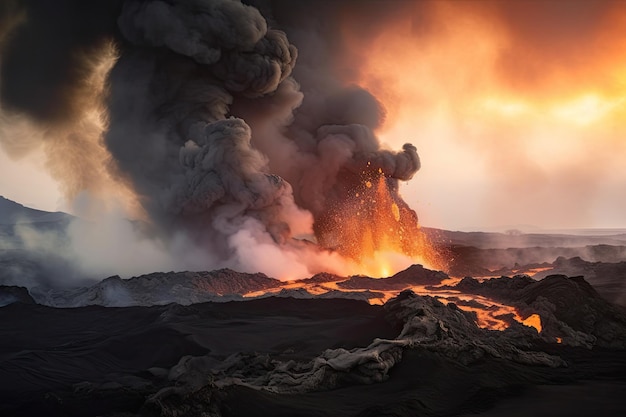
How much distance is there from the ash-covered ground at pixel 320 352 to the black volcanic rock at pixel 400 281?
2766mm

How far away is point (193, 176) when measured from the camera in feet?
131

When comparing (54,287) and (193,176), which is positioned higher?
(193,176)

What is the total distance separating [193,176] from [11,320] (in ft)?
→ 61.9

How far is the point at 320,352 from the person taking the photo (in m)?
17.8

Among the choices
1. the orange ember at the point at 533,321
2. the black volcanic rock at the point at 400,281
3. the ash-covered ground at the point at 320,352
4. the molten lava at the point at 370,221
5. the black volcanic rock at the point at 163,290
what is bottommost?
the ash-covered ground at the point at 320,352

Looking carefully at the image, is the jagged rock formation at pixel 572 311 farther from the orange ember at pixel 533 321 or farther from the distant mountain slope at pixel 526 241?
the distant mountain slope at pixel 526 241

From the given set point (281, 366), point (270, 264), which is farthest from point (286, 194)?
point (281, 366)

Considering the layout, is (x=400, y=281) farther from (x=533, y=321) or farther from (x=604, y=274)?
(x=533, y=321)

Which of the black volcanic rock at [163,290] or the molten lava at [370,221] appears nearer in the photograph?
the black volcanic rock at [163,290]

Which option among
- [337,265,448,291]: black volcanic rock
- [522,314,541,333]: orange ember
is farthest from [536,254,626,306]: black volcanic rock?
[337,265,448,291]: black volcanic rock

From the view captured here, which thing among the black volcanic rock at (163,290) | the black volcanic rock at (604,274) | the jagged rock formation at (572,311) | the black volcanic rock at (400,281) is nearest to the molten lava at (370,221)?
the black volcanic rock at (400,281)

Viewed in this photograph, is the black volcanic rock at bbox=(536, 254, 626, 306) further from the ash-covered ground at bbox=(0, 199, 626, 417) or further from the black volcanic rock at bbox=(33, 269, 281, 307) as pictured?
the black volcanic rock at bbox=(33, 269, 281, 307)

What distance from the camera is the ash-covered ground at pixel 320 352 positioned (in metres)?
12.2

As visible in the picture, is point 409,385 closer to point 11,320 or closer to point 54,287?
point 11,320
